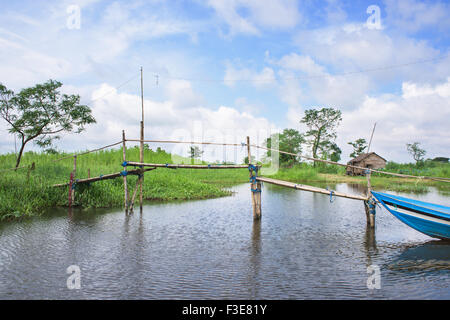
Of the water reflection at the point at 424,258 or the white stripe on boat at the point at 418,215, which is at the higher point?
the white stripe on boat at the point at 418,215

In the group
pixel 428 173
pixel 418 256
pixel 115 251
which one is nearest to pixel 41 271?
pixel 115 251

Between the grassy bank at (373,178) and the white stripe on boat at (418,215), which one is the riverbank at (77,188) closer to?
the white stripe on boat at (418,215)

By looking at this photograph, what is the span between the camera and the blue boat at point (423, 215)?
730 centimetres

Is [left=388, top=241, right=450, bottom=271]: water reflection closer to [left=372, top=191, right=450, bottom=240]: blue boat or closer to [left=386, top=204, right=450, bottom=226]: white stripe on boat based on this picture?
[left=372, top=191, right=450, bottom=240]: blue boat

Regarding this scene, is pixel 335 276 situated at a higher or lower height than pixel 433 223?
lower

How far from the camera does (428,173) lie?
92.7 ft

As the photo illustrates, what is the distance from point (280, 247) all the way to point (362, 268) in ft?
5.95

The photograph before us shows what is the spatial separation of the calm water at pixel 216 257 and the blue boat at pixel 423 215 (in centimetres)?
34

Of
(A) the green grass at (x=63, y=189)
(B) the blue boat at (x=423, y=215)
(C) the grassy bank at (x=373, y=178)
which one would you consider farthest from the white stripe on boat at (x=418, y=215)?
(C) the grassy bank at (x=373, y=178)

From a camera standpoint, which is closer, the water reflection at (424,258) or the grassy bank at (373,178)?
the water reflection at (424,258)

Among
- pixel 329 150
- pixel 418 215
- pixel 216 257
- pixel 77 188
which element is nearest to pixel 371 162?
pixel 329 150

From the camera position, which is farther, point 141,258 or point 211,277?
point 141,258
